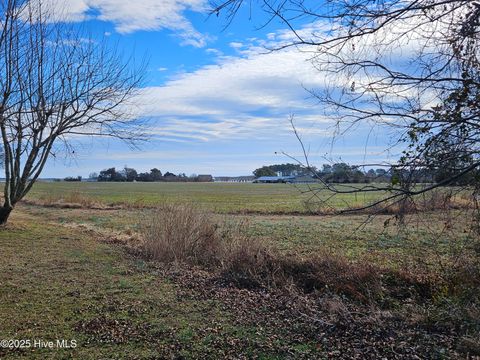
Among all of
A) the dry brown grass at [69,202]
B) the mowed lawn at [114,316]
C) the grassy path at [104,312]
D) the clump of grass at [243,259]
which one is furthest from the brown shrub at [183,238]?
the dry brown grass at [69,202]

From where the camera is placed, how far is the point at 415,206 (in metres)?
4.91

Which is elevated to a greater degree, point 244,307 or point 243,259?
point 243,259

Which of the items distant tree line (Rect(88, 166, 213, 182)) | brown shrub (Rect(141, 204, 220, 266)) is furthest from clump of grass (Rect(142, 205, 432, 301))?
distant tree line (Rect(88, 166, 213, 182))

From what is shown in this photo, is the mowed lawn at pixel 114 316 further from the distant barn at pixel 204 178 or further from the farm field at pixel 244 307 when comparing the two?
the distant barn at pixel 204 178

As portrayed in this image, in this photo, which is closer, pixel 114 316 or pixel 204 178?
pixel 114 316

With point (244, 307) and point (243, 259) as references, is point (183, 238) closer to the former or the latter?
point (243, 259)

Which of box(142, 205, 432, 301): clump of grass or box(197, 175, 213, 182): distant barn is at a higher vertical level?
box(197, 175, 213, 182): distant barn

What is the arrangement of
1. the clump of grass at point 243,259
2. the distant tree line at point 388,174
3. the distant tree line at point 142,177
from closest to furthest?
the distant tree line at point 388,174 → the clump of grass at point 243,259 → the distant tree line at point 142,177

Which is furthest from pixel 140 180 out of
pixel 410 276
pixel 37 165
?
pixel 410 276

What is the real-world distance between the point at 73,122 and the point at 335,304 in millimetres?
12070

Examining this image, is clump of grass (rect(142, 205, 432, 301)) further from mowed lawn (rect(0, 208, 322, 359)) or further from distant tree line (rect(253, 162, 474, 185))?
distant tree line (rect(253, 162, 474, 185))

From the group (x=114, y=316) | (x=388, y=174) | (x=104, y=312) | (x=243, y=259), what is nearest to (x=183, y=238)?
(x=243, y=259)

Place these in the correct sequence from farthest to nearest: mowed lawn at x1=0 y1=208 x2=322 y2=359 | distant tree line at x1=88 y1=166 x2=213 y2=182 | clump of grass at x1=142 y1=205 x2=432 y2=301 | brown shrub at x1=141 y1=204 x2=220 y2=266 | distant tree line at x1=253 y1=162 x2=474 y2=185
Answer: distant tree line at x1=88 y1=166 x2=213 y2=182 → brown shrub at x1=141 y1=204 x2=220 y2=266 → clump of grass at x1=142 y1=205 x2=432 y2=301 → mowed lawn at x1=0 y1=208 x2=322 y2=359 → distant tree line at x1=253 y1=162 x2=474 y2=185

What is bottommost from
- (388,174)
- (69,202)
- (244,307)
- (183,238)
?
(244,307)
